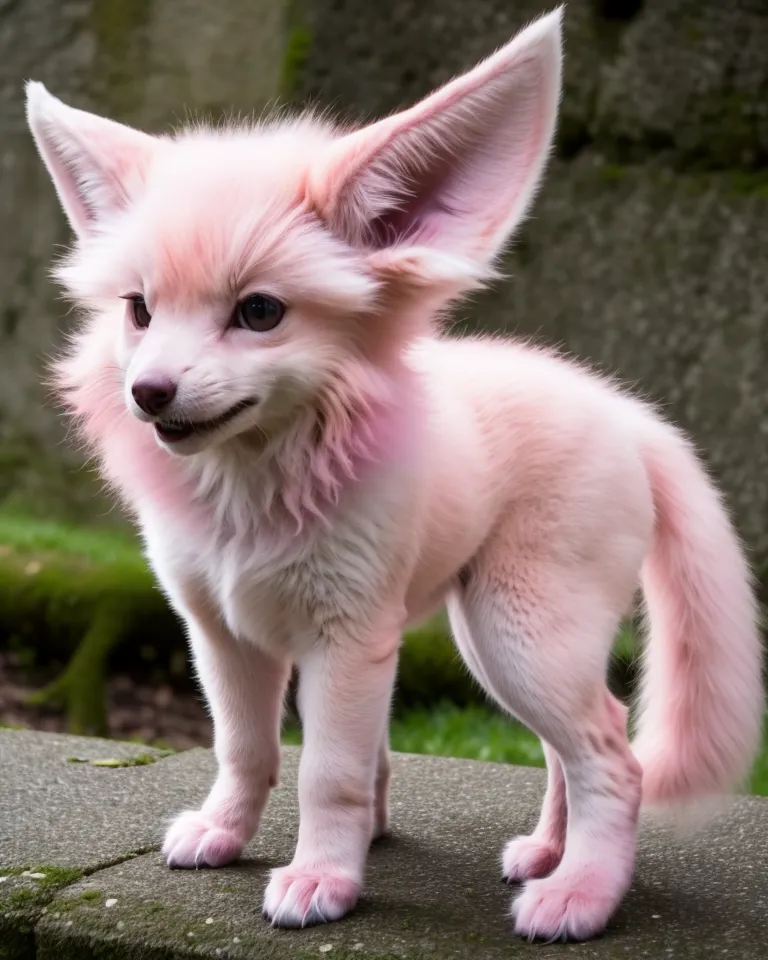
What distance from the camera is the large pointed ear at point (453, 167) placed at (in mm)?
1628

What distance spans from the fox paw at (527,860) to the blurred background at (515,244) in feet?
5.60

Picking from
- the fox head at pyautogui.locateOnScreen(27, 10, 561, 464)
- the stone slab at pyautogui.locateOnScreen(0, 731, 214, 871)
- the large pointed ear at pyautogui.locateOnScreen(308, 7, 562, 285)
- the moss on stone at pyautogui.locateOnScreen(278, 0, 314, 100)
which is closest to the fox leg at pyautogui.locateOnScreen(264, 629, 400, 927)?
the fox head at pyautogui.locateOnScreen(27, 10, 561, 464)

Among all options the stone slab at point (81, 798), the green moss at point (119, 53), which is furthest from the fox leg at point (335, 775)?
the green moss at point (119, 53)

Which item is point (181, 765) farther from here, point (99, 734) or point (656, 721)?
point (99, 734)

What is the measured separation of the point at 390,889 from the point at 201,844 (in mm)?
324

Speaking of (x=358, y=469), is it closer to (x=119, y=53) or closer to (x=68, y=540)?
(x=68, y=540)

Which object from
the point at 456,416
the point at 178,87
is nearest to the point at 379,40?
the point at 178,87

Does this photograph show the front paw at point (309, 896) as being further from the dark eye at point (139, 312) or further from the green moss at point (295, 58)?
the green moss at point (295, 58)

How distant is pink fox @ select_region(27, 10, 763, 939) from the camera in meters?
1.63

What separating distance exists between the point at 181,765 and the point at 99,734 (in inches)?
77.8

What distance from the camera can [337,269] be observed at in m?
1.64

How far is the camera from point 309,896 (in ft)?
5.65

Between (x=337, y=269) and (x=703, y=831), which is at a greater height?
(x=337, y=269)

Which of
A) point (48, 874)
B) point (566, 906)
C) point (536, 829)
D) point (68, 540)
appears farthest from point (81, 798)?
point (68, 540)
